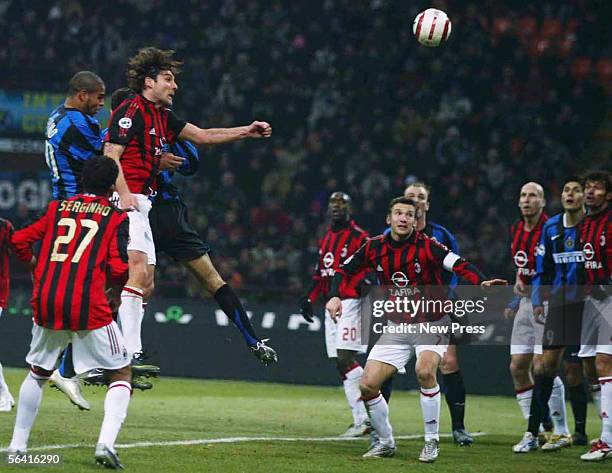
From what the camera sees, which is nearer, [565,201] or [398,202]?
[398,202]

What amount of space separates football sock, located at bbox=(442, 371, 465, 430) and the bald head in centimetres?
156

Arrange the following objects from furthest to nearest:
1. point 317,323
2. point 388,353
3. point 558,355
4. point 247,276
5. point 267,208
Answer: point 267,208
point 247,276
point 317,323
point 558,355
point 388,353

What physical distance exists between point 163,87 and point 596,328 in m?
3.79

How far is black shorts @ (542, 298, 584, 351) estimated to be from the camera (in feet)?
30.7

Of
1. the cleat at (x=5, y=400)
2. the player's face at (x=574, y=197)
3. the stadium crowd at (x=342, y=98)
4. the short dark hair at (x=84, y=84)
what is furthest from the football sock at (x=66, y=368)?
the stadium crowd at (x=342, y=98)

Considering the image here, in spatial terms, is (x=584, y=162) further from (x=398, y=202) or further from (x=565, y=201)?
(x=398, y=202)

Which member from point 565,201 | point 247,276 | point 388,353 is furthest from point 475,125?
point 388,353

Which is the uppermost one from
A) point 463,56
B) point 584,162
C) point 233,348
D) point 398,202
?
point 463,56

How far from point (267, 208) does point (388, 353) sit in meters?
10.6

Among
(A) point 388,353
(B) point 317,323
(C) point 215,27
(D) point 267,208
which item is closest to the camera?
(A) point 388,353

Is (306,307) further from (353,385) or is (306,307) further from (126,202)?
(126,202)

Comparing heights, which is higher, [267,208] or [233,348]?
[267,208]

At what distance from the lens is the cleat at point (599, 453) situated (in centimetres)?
870

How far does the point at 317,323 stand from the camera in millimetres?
15977
